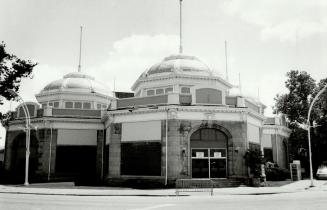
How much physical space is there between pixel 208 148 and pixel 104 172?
1130cm

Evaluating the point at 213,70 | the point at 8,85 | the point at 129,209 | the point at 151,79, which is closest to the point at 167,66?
the point at 151,79

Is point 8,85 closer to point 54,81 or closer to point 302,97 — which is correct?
point 54,81

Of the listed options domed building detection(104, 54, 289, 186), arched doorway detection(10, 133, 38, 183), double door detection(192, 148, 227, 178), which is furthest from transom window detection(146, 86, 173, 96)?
arched doorway detection(10, 133, 38, 183)

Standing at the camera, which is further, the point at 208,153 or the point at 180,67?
the point at 180,67

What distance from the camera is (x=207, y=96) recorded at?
106 feet

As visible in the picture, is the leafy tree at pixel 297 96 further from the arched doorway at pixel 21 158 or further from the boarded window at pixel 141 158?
→ the arched doorway at pixel 21 158

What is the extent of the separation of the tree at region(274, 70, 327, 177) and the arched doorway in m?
32.6

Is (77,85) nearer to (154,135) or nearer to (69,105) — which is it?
(69,105)

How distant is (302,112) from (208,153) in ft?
78.3

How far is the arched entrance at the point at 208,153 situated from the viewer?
103 ft

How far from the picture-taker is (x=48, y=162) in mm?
39312

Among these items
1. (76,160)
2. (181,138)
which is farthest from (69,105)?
(181,138)

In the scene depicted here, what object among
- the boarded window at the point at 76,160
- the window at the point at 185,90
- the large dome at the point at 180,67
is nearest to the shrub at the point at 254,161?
the window at the point at 185,90

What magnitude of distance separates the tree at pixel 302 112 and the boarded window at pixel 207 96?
69.6 feet
